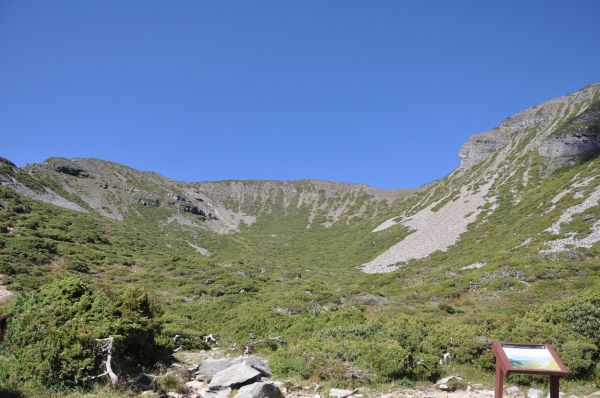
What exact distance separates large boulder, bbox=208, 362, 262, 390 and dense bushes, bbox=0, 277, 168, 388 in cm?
276

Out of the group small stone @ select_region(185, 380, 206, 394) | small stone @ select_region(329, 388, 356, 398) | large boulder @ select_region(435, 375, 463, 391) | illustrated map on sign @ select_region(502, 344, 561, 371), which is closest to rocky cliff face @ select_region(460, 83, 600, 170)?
large boulder @ select_region(435, 375, 463, 391)

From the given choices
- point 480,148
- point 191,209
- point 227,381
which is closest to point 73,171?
point 191,209

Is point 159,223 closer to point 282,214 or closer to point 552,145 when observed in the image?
point 282,214

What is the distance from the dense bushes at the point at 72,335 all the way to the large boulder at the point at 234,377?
2.76 m

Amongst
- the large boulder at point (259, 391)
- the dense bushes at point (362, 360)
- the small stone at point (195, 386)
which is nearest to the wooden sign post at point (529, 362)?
the dense bushes at point (362, 360)

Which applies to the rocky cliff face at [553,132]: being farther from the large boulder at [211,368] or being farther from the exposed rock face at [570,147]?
the large boulder at [211,368]

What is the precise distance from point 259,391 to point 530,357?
683 centimetres

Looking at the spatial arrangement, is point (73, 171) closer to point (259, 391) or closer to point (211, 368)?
point (211, 368)

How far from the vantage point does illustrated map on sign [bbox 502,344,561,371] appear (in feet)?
28.7

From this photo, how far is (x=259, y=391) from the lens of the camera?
35.9ft

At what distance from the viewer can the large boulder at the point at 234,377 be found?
1205 cm

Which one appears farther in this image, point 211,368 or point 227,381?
point 211,368

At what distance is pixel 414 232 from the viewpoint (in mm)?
74875

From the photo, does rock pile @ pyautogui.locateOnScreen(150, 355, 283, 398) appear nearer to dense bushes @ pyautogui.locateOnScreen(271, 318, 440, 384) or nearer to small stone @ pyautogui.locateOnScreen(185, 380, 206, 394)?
small stone @ pyautogui.locateOnScreen(185, 380, 206, 394)
